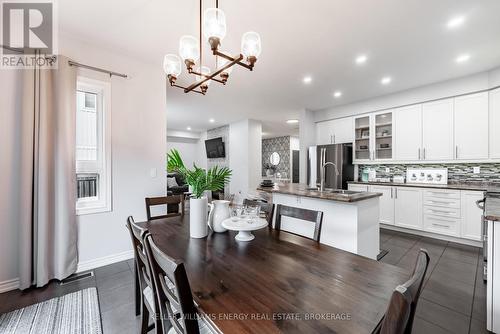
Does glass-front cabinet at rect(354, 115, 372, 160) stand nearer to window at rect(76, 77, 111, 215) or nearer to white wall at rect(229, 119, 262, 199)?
white wall at rect(229, 119, 262, 199)

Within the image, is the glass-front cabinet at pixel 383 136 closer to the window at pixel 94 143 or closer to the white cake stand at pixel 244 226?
the white cake stand at pixel 244 226

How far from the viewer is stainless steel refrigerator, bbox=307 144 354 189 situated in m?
4.68

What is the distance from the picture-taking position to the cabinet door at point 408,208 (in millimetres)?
3721

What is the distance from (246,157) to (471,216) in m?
4.87

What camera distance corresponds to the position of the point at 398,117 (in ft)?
13.6

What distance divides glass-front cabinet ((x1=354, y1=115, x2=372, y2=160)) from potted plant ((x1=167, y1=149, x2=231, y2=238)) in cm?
417

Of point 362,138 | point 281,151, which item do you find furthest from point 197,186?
point 281,151

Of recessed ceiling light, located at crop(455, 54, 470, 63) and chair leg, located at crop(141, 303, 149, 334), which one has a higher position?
recessed ceiling light, located at crop(455, 54, 470, 63)

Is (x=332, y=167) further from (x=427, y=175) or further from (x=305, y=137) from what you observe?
(x=427, y=175)

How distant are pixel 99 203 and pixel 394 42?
161 inches

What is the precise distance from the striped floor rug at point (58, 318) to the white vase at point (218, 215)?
3.77 feet

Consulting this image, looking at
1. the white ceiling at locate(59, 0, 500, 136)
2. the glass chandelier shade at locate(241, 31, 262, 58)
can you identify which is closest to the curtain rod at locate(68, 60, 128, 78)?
the white ceiling at locate(59, 0, 500, 136)

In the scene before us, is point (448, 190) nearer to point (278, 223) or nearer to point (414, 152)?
point (414, 152)

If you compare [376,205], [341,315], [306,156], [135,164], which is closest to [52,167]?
[135,164]
